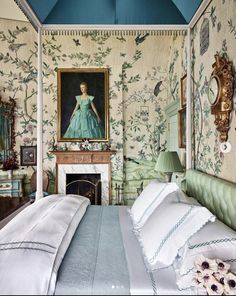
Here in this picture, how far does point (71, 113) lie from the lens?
190 inches

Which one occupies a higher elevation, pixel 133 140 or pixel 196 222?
pixel 133 140

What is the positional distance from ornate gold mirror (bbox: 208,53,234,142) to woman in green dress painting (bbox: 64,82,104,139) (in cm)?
277

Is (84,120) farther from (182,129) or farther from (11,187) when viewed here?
A: (182,129)

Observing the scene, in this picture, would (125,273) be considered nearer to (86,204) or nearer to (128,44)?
(86,204)

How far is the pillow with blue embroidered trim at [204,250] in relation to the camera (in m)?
1.32

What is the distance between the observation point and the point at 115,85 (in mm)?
4859

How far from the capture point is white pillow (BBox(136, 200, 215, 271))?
148 cm

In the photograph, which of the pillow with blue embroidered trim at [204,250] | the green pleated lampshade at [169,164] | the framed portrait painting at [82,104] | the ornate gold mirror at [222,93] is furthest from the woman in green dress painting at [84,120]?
the pillow with blue embroidered trim at [204,250]

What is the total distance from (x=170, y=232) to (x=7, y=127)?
157 inches

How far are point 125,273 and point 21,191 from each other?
3731 mm

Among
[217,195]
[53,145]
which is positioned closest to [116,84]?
[53,145]

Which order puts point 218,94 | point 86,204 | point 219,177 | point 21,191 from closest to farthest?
1. point 218,94
2. point 219,177
3. point 86,204
4. point 21,191

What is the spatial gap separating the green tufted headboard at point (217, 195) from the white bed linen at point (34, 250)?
39.1 inches

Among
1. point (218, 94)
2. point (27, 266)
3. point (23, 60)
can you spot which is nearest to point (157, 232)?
point (27, 266)
